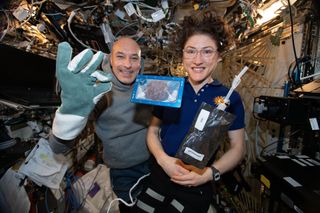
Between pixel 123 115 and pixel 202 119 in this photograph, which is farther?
pixel 123 115

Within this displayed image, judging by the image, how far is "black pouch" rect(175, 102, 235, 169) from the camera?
784 millimetres

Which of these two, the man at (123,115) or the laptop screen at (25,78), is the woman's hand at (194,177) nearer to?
the man at (123,115)

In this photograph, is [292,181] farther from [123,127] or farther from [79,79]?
[79,79]

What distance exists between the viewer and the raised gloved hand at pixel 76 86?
74 centimetres

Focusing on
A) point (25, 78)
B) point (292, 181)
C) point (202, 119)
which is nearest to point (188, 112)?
point (202, 119)

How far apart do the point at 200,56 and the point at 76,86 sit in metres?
0.56

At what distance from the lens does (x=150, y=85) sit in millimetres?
927

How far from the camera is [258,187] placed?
2.14 metres

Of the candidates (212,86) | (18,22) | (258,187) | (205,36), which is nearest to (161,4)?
(205,36)

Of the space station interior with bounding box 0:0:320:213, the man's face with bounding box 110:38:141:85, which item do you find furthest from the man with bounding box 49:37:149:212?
the space station interior with bounding box 0:0:320:213

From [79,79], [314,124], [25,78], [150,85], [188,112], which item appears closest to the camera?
[79,79]

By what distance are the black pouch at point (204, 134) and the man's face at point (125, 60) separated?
0.68m

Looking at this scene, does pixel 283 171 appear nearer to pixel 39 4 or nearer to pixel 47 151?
pixel 47 151

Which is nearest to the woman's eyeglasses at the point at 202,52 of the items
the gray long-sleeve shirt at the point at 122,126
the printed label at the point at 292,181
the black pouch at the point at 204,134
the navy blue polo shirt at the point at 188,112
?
the navy blue polo shirt at the point at 188,112
